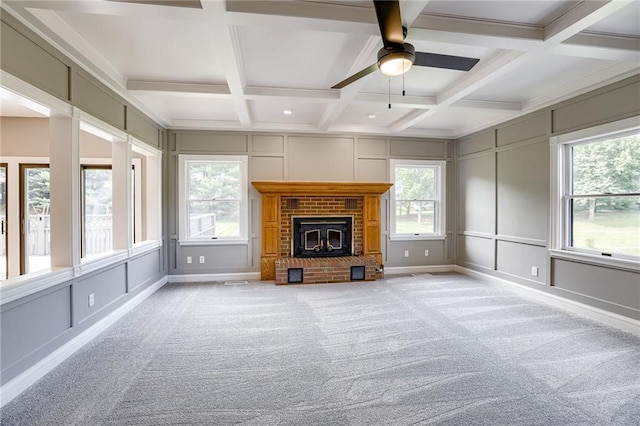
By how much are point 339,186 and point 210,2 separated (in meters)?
3.64

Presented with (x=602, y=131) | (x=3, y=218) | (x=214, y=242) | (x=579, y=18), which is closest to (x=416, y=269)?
(x=602, y=131)

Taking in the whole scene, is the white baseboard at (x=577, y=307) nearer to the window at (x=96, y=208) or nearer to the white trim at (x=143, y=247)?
the white trim at (x=143, y=247)

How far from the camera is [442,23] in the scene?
2359 mm

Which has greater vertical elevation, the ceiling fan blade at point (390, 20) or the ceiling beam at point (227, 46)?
the ceiling beam at point (227, 46)

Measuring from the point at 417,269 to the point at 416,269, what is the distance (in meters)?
0.02

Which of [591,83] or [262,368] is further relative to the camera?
[591,83]

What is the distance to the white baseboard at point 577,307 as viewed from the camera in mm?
3211

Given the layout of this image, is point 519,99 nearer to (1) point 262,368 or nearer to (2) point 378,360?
(2) point 378,360

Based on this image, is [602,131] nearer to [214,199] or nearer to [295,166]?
[295,166]

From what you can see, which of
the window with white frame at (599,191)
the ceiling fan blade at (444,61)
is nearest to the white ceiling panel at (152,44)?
the ceiling fan blade at (444,61)

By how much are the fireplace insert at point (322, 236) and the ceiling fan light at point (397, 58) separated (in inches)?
143

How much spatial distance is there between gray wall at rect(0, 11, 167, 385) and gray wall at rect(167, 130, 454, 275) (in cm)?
135

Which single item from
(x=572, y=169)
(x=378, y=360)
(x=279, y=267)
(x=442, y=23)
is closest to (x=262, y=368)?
(x=378, y=360)

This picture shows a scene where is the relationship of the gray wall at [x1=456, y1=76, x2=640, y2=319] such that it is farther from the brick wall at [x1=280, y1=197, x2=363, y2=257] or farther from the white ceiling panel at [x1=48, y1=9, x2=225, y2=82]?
the white ceiling panel at [x1=48, y1=9, x2=225, y2=82]
